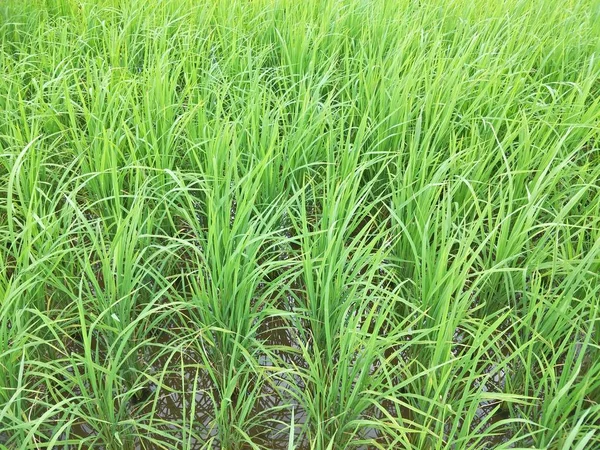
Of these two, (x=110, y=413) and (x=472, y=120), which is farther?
(x=472, y=120)

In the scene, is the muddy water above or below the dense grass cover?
below

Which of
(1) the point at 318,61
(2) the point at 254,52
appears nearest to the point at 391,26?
(1) the point at 318,61

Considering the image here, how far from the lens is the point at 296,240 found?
179 centimetres

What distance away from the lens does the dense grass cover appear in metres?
1.24

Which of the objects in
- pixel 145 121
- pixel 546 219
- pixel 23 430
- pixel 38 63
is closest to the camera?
pixel 23 430

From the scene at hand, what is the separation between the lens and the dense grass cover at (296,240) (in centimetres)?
124

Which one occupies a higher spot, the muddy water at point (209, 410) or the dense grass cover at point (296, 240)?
the dense grass cover at point (296, 240)

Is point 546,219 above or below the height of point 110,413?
above

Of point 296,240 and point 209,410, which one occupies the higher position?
point 296,240

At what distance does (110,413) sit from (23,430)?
6.7 inches

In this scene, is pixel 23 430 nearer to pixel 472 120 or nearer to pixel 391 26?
pixel 472 120

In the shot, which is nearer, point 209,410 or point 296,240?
point 209,410

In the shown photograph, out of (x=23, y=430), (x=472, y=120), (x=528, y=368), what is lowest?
(x=23, y=430)

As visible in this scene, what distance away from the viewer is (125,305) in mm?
1356
